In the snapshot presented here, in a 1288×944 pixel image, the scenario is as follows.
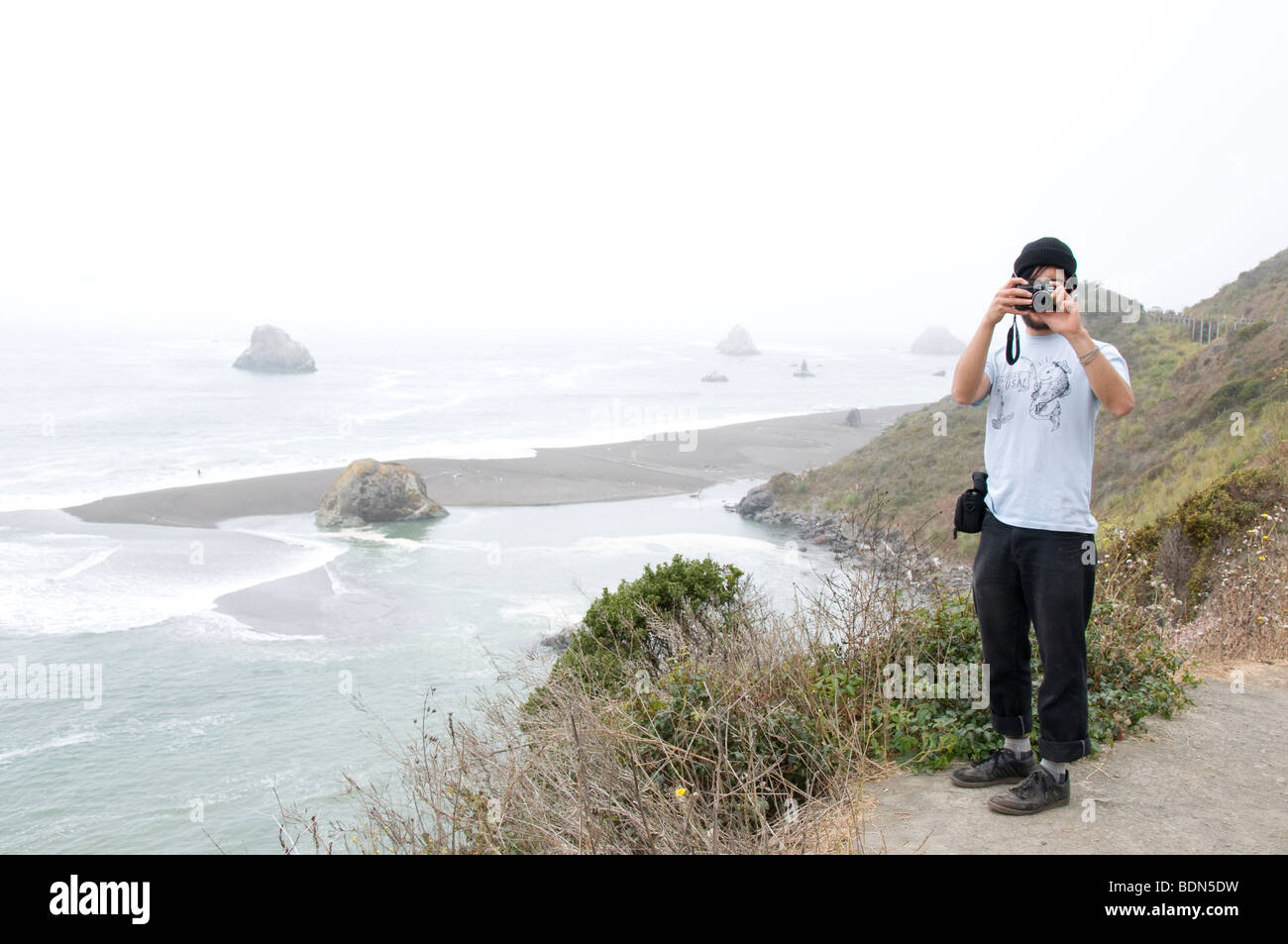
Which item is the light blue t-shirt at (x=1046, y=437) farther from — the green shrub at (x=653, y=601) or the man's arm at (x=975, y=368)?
the green shrub at (x=653, y=601)

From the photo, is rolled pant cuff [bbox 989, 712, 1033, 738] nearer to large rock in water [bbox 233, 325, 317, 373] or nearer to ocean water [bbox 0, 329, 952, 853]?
ocean water [bbox 0, 329, 952, 853]

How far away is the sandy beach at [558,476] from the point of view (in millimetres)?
38344

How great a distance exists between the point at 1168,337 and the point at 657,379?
232 feet

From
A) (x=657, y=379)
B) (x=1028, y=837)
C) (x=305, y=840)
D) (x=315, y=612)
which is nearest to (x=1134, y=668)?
(x=1028, y=837)

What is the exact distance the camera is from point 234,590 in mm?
27016

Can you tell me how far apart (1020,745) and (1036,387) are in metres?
1.57

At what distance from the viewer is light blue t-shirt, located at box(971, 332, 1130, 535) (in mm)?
3506

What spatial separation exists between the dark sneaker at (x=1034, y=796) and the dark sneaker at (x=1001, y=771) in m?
0.20

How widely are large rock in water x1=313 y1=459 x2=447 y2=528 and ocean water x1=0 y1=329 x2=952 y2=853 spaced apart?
3.80 feet

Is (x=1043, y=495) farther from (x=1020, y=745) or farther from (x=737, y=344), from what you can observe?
(x=737, y=344)

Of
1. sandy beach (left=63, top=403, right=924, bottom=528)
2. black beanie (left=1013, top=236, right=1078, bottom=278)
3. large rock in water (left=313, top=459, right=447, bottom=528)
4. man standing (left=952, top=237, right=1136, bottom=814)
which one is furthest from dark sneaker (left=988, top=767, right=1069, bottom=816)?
sandy beach (left=63, top=403, right=924, bottom=528)

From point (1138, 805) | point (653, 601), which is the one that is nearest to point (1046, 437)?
point (1138, 805)
